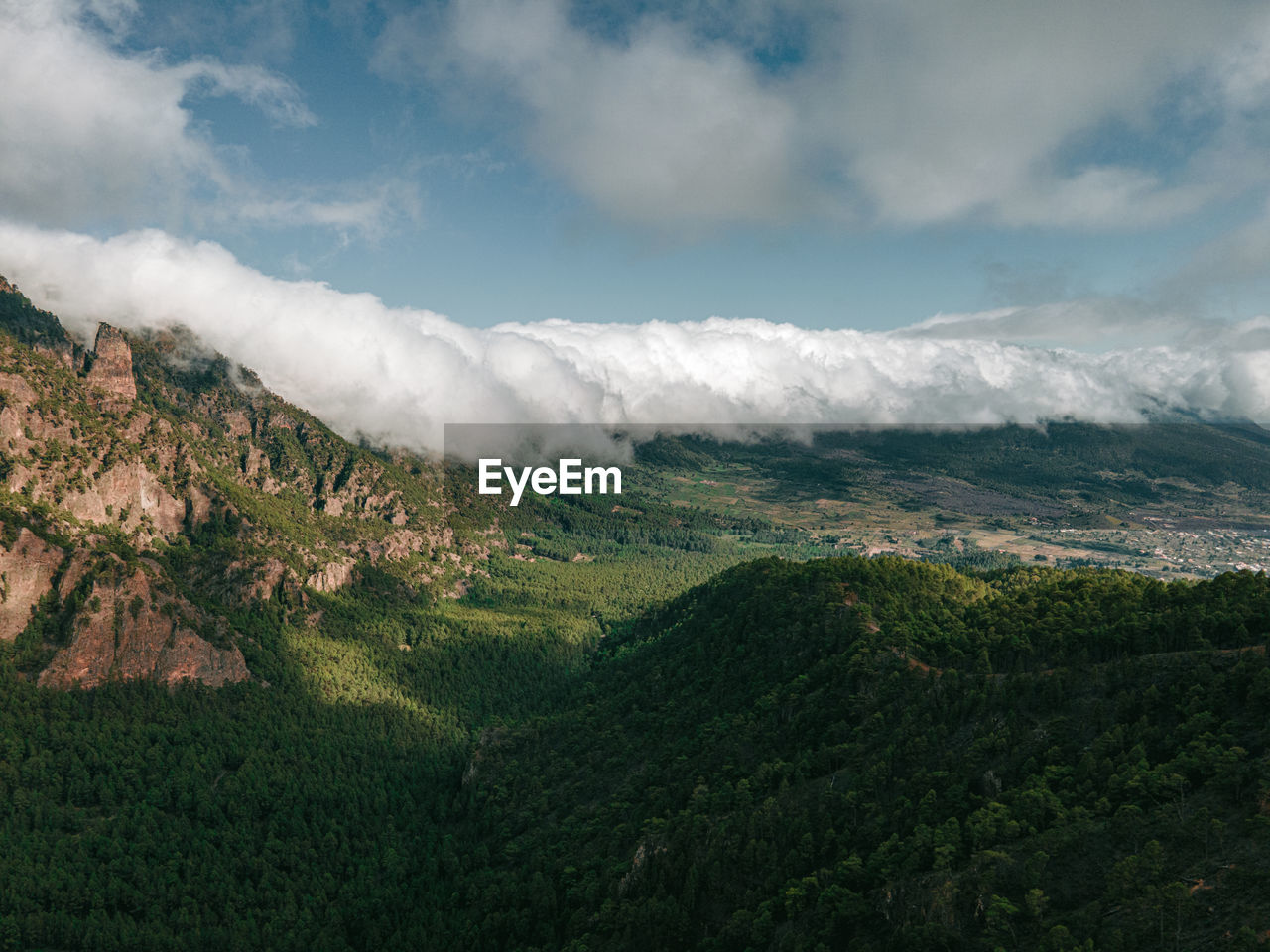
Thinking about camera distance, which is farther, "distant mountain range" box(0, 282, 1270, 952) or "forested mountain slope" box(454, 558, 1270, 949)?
"distant mountain range" box(0, 282, 1270, 952)

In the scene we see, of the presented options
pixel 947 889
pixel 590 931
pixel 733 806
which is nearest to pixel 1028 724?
pixel 947 889

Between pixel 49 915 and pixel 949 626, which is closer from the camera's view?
pixel 49 915

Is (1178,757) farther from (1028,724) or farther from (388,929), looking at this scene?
(388,929)

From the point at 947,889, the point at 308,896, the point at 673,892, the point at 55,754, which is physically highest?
the point at 947,889

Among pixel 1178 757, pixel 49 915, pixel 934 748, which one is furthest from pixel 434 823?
pixel 1178 757

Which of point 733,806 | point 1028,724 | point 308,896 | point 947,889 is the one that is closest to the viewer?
point 947,889

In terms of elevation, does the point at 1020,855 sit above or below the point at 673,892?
above

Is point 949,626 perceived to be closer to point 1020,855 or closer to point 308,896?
point 1020,855

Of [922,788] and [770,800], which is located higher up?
[922,788]

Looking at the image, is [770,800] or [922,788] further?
[770,800]

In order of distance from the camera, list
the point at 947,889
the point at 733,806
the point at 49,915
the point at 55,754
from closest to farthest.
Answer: the point at 947,889, the point at 733,806, the point at 49,915, the point at 55,754

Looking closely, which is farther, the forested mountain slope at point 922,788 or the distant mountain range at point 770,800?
the distant mountain range at point 770,800
